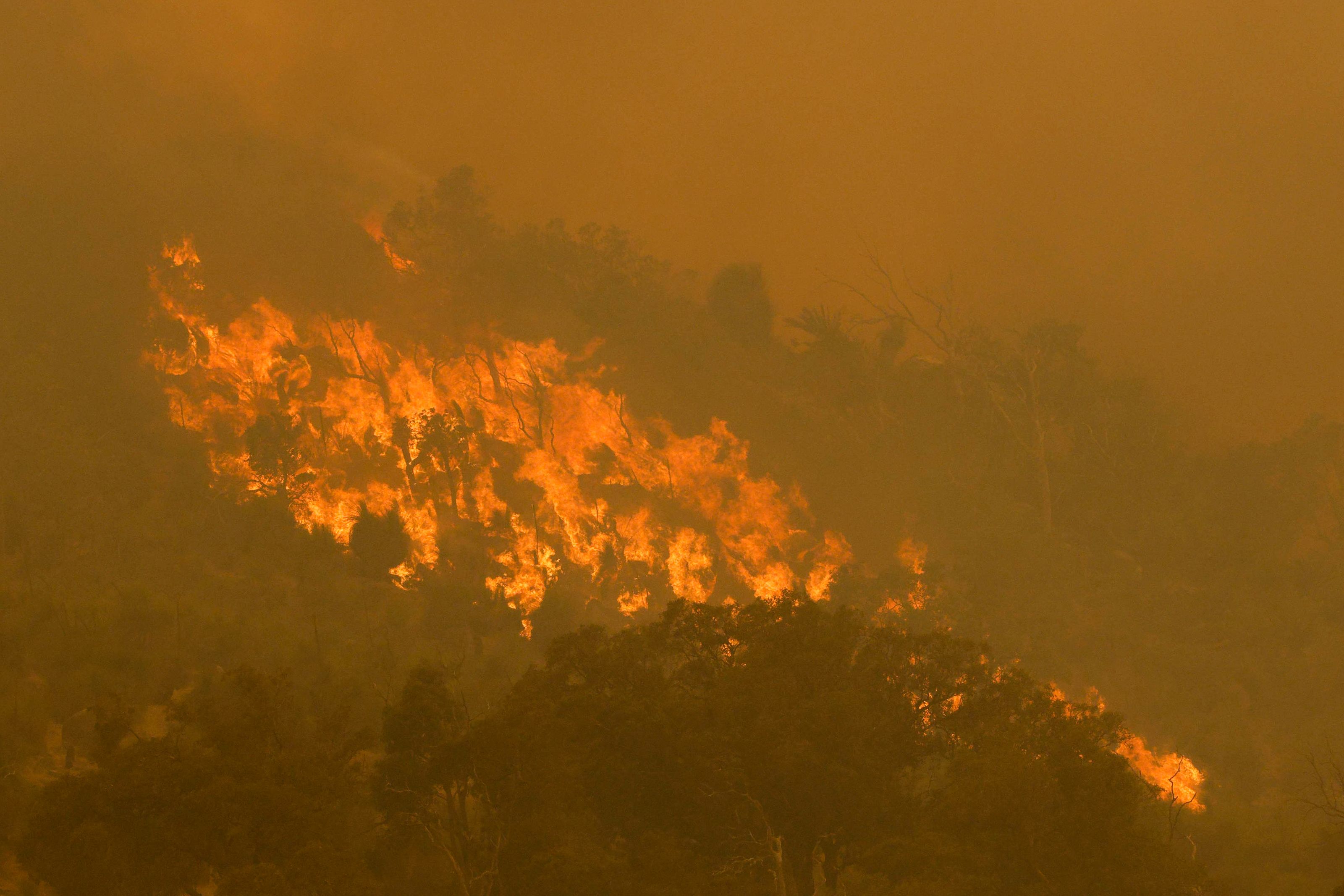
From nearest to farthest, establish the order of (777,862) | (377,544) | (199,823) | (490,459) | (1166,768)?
1. (199,823)
2. (777,862)
3. (377,544)
4. (1166,768)
5. (490,459)

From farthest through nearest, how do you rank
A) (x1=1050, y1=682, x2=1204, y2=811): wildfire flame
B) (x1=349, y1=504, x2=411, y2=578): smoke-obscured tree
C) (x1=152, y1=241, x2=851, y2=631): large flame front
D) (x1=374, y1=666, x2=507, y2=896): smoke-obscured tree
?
(x1=152, y1=241, x2=851, y2=631): large flame front
(x1=1050, y1=682, x2=1204, y2=811): wildfire flame
(x1=349, y1=504, x2=411, y2=578): smoke-obscured tree
(x1=374, y1=666, x2=507, y2=896): smoke-obscured tree

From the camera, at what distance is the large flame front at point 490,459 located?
43344 millimetres

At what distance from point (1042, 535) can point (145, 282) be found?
4021cm

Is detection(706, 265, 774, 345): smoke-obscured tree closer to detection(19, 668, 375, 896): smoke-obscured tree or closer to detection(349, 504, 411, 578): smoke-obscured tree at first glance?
detection(349, 504, 411, 578): smoke-obscured tree

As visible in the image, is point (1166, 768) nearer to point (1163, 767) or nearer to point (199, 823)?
point (1163, 767)

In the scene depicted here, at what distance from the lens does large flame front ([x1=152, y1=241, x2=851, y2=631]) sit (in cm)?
4334

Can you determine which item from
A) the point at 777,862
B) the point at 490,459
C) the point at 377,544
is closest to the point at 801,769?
the point at 777,862

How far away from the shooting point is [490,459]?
4769 cm

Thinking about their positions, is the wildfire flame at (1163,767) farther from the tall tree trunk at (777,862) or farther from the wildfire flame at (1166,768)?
the tall tree trunk at (777,862)

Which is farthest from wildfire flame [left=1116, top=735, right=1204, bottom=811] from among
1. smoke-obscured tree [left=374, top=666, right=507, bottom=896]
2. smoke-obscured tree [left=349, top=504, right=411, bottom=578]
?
smoke-obscured tree [left=374, top=666, right=507, bottom=896]

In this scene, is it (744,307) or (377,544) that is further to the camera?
(744,307)

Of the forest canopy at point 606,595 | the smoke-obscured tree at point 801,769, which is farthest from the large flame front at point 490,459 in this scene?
the smoke-obscured tree at point 801,769

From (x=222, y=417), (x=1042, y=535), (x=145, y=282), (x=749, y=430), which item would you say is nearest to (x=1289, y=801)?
(x=1042, y=535)

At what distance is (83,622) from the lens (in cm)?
2747
